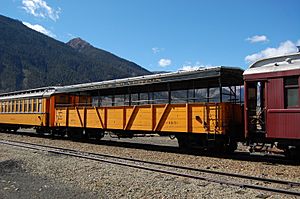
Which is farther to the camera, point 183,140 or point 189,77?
point 183,140

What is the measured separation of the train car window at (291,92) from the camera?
35.1 ft

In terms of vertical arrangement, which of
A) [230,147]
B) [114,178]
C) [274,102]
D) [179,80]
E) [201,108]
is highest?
[179,80]

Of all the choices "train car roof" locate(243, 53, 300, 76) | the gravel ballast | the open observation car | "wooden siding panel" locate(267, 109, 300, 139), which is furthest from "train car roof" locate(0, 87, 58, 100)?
"wooden siding panel" locate(267, 109, 300, 139)

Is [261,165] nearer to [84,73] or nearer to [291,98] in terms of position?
[291,98]

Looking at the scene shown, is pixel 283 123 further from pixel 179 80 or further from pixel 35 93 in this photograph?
pixel 35 93

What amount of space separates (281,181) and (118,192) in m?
4.02

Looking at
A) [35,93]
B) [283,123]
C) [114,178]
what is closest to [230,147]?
[283,123]

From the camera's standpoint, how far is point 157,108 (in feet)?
49.8

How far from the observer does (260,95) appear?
11.8 m

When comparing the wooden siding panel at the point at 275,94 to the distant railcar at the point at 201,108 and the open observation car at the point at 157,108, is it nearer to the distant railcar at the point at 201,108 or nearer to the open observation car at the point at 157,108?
the distant railcar at the point at 201,108

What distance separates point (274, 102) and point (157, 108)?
5.51m

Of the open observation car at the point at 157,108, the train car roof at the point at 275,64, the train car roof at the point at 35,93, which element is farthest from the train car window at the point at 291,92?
the train car roof at the point at 35,93

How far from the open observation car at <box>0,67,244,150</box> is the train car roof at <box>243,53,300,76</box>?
4.47ft

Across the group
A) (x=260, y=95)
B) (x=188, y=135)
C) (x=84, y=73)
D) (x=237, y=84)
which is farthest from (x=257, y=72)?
(x=84, y=73)
